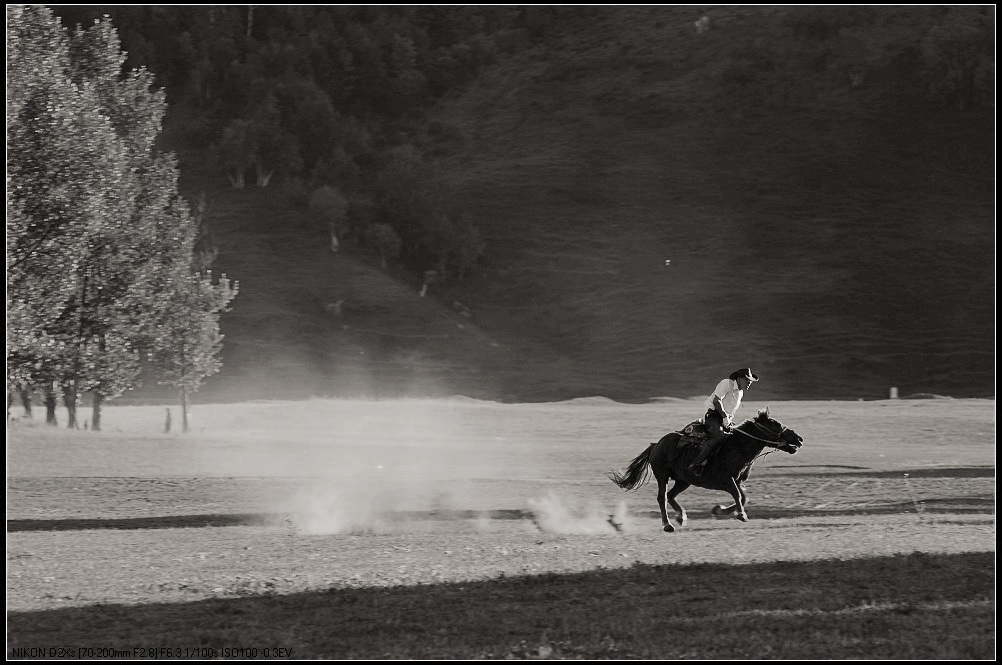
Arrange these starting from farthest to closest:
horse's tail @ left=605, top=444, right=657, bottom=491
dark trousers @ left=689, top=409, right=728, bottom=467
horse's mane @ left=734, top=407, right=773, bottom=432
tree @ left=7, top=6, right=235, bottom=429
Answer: tree @ left=7, top=6, right=235, bottom=429 < horse's tail @ left=605, top=444, right=657, bottom=491 < horse's mane @ left=734, top=407, right=773, bottom=432 < dark trousers @ left=689, top=409, right=728, bottom=467

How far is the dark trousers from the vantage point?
577 inches

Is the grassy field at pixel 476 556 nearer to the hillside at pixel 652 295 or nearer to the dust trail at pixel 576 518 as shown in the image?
the dust trail at pixel 576 518

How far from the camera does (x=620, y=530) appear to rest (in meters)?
27.3

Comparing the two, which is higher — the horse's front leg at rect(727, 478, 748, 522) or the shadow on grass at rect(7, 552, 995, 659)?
the horse's front leg at rect(727, 478, 748, 522)

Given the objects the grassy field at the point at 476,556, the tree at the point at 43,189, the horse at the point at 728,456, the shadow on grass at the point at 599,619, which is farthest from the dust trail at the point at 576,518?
the tree at the point at 43,189

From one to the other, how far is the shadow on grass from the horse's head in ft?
7.44

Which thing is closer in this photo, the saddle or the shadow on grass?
the shadow on grass

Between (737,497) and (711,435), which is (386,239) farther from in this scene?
(737,497)

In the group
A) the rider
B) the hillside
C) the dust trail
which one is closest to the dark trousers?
the rider

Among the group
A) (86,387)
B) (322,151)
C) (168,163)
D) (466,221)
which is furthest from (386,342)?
(86,387)

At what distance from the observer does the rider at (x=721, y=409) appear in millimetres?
13656

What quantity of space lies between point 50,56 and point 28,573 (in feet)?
84.3

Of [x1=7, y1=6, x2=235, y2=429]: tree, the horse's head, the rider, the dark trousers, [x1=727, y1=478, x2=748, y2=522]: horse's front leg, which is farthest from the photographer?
[x1=7, y1=6, x2=235, y2=429]: tree

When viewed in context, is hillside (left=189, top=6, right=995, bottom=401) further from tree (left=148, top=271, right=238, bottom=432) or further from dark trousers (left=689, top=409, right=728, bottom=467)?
dark trousers (left=689, top=409, right=728, bottom=467)
